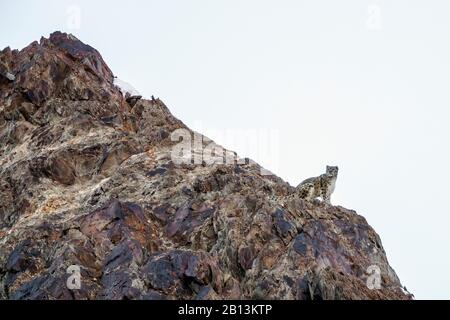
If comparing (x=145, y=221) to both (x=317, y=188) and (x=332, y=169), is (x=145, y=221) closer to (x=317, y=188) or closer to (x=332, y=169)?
(x=317, y=188)

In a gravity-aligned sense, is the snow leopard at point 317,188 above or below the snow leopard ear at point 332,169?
below

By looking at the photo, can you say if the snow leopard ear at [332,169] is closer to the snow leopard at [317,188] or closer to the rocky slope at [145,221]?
the snow leopard at [317,188]

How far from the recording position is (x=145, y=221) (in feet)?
131

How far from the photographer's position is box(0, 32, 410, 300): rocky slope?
35000 millimetres

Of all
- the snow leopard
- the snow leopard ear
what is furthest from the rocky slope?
the snow leopard ear

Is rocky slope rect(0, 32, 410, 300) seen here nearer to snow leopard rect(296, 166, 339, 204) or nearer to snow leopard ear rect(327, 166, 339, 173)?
snow leopard rect(296, 166, 339, 204)

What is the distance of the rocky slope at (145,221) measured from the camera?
3500 centimetres

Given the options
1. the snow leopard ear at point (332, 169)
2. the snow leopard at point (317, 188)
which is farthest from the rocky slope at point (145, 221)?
the snow leopard ear at point (332, 169)

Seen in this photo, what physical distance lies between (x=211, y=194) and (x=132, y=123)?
1166 cm

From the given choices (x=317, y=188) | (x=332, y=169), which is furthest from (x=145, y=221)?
(x=332, y=169)

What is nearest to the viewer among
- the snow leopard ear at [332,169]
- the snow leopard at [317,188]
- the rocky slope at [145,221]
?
the rocky slope at [145,221]

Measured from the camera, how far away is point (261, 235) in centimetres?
3809
